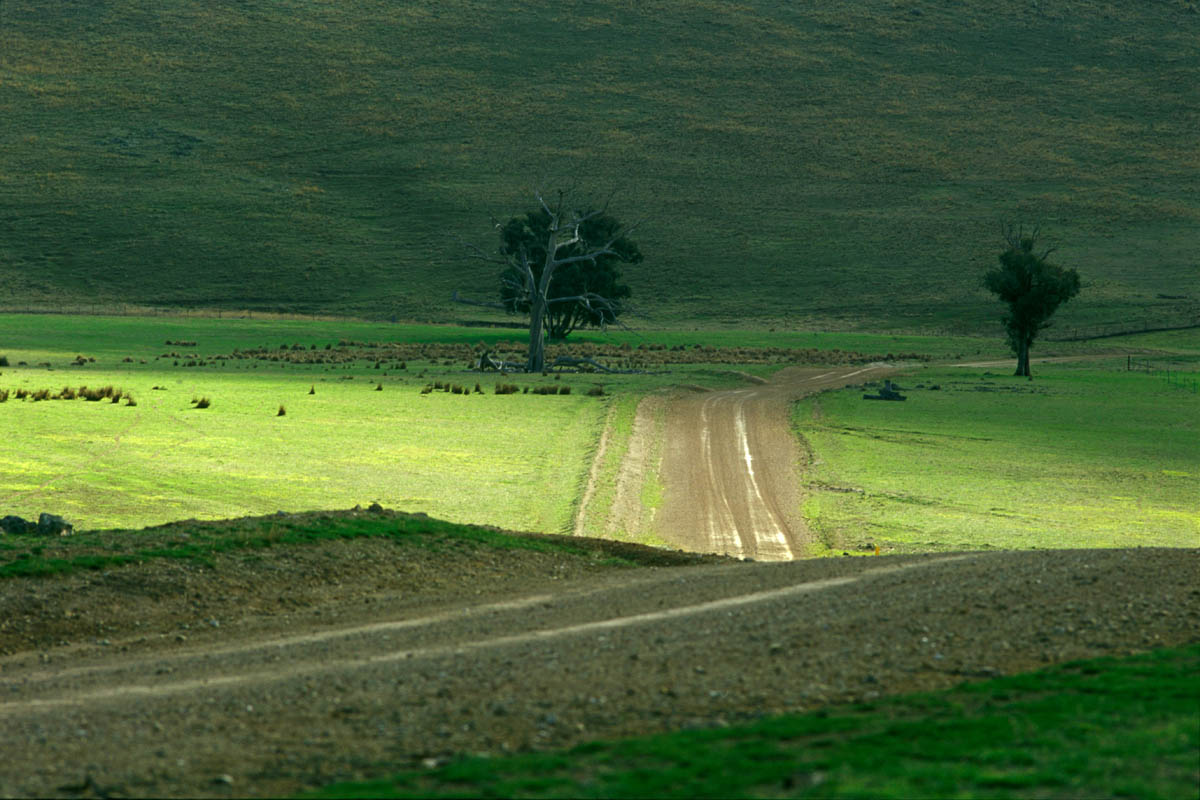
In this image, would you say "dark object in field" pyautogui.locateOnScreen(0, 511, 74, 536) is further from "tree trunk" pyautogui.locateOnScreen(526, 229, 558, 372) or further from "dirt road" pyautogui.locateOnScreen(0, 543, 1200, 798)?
"tree trunk" pyautogui.locateOnScreen(526, 229, 558, 372)

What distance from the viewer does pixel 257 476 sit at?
29000mm

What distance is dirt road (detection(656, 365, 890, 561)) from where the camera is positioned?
24.4 metres

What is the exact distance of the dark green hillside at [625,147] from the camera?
412ft

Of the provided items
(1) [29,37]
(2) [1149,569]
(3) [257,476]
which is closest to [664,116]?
(1) [29,37]

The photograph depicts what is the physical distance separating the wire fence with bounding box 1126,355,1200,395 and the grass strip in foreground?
1790 inches

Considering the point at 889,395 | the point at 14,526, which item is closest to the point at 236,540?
the point at 14,526

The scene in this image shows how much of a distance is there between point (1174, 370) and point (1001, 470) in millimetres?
49800

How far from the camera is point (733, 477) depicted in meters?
31.2

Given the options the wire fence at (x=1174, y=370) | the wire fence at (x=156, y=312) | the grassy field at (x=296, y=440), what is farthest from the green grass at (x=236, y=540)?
the wire fence at (x=156, y=312)

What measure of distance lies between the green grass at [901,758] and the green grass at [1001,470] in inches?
530

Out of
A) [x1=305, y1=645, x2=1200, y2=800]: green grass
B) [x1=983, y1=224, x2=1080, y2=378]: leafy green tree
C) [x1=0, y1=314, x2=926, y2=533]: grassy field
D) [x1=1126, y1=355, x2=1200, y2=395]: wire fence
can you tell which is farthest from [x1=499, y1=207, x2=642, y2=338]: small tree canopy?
[x1=305, y1=645, x2=1200, y2=800]: green grass

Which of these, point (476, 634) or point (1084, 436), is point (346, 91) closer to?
point (1084, 436)

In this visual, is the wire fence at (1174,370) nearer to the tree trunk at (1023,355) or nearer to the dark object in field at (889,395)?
the tree trunk at (1023,355)

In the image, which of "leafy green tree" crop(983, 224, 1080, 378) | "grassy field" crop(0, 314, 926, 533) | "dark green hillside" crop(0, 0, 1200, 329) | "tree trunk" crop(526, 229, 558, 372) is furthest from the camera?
"dark green hillside" crop(0, 0, 1200, 329)
